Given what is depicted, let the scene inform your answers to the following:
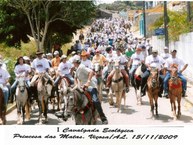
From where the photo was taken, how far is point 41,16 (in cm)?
3050

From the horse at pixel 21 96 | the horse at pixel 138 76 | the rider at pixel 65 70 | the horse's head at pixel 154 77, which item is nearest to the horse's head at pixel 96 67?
the rider at pixel 65 70

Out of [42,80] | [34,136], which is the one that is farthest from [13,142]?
[42,80]

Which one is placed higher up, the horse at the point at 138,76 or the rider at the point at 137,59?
the rider at the point at 137,59

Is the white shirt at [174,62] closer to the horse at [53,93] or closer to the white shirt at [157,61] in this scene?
the white shirt at [157,61]

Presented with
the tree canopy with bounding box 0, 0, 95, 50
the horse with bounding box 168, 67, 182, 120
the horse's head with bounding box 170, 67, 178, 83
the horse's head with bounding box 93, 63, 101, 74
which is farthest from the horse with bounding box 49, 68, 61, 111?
the tree canopy with bounding box 0, 0, 95, 50

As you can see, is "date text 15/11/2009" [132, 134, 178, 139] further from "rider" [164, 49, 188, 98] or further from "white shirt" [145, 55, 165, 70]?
"white shirt" [145, 55, 165, 70]

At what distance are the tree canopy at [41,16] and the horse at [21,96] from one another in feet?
46.9

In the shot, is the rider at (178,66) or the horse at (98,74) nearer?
the rider at (178,66)

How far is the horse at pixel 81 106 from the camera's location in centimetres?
1073

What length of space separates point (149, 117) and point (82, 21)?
19.1 metres

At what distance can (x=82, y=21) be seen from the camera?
111ft

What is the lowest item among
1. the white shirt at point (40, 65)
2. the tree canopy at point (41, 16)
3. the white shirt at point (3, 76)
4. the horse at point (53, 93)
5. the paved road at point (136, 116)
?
the paved road at point (136, 116)

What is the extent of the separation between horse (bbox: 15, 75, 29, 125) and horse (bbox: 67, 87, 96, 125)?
3555 mm

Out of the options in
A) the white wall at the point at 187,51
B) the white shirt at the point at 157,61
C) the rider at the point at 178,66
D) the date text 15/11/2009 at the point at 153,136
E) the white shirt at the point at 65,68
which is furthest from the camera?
the white wall at the point at 187,51
